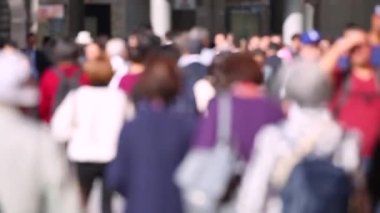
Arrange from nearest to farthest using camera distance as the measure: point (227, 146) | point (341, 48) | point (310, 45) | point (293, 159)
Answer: point (293, 159), point (227, 146), point (341, 48), point (310, 45)

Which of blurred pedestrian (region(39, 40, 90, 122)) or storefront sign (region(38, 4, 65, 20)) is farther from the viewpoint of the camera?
storefront sign (region(38, 4, 65, 20))

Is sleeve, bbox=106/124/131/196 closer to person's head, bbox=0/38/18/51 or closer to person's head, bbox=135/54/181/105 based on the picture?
person's head, bbox=135/54/181/105

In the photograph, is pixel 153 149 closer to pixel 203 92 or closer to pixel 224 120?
pixel 224 120

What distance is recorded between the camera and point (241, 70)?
7.32 metres

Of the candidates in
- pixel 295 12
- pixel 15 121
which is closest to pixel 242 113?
pixel 15 121

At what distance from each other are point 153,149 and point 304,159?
1.08m

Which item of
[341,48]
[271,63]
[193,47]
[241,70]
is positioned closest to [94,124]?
[341,48]

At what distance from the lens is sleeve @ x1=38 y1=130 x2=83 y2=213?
523cm

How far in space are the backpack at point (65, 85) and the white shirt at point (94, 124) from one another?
136cm

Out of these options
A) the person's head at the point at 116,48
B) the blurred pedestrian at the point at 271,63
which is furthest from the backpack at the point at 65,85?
the blurred pedestrian at the point at 271,63

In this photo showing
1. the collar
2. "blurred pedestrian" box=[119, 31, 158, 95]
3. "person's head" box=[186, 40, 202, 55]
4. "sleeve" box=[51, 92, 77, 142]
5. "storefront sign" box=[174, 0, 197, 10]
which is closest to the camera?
"sleeve" box=[51, 92, 77, 142]

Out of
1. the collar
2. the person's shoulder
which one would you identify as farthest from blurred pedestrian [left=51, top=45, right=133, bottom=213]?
the person's shoulder

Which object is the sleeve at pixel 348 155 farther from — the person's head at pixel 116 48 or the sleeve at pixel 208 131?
the person's head at pixel 116 48

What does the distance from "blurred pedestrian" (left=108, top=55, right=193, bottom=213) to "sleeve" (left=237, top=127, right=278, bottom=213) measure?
690 millimetres
